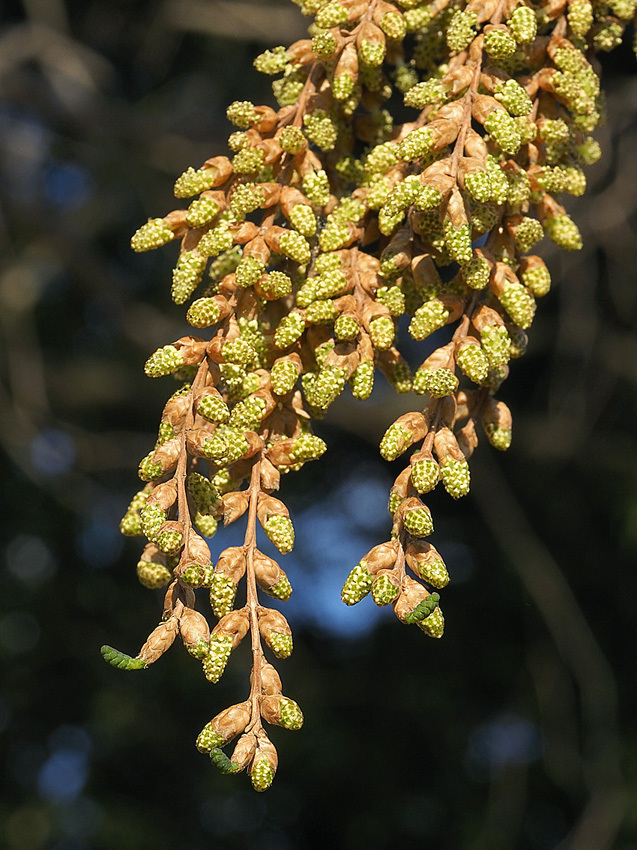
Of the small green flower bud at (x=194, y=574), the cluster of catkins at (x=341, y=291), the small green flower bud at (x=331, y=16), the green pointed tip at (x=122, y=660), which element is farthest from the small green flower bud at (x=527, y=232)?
the green pointed tip at (x=122, y=660)

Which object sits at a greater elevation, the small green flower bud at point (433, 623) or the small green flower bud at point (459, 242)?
the small green flower bud at point (459, 242)

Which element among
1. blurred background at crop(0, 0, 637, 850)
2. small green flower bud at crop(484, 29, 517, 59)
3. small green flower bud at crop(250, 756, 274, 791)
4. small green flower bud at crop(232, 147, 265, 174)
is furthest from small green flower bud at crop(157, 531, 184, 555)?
blurred background at crop(0, 0, 637, 850)

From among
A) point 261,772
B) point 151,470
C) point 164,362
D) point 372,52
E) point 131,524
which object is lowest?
point 261,772

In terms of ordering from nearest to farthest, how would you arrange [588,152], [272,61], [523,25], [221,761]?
[221,761], [523,25], [272,61], [588,152]

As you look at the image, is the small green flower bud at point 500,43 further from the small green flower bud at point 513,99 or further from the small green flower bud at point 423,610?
the small green flower bud at point 423,610

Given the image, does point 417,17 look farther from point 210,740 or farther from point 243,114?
point 210,740

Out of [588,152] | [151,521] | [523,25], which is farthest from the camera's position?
[588,152]

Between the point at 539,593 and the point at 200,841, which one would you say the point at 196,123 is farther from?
the point at 200,841

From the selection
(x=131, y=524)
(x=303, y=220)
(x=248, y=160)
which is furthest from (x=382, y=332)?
(x=131, y=524)
